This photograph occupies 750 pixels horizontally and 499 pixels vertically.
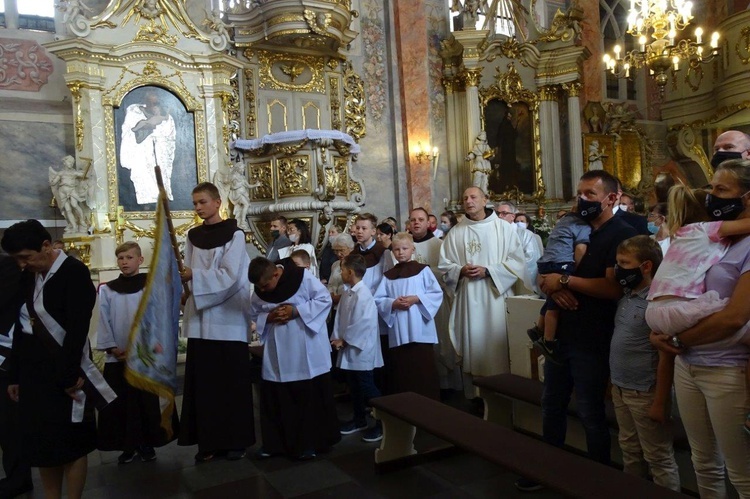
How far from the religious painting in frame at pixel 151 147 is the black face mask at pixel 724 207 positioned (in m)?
8.47

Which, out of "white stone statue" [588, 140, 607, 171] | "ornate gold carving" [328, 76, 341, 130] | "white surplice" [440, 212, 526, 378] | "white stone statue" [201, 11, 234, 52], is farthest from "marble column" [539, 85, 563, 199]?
"white surplice" [440, 212, 526, 378]

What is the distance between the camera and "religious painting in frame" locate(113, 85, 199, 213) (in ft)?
31.1

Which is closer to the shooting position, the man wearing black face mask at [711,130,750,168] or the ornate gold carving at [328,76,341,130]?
the man wearing black face mask at [711,130,750,168]

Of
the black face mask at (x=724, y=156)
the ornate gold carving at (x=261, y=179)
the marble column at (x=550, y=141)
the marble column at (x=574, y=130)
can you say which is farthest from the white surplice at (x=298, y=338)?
the marble column at (x=574, y=130)

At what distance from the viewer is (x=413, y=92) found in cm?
1279

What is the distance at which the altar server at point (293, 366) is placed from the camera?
4176 mm

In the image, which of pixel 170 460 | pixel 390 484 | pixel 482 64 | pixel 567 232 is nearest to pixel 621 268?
pixel 567 232

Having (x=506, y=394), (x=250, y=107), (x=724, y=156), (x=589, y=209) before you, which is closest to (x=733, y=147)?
(x=724, y=156)

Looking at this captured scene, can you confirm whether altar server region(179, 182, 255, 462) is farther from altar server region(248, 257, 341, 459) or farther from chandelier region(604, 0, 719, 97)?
chandelier region(604, 0, 719, 97)

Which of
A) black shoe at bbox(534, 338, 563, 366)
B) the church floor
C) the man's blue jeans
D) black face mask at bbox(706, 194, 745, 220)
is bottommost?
the church floor

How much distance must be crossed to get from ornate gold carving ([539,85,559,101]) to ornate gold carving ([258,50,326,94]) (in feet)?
18.4

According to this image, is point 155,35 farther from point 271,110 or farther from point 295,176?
point 295,176

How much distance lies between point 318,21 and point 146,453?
840 cm

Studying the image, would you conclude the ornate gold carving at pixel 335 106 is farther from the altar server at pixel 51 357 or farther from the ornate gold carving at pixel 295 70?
the altar server at pixel 51 357
